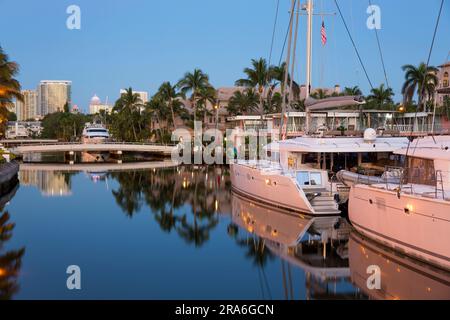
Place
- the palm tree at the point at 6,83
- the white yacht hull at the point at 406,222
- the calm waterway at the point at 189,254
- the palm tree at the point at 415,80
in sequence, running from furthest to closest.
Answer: the palm tree at the point at 415,80 → the palm tree at the point at 6,83 → the white yacht hull at the point at 406,222 → the calm waterway at the point at 189,254

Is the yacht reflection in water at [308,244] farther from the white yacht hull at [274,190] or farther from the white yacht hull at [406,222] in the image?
the white yacht hull at [406,222]

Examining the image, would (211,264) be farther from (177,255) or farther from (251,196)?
(251,196)

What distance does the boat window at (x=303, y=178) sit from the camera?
24.1 m

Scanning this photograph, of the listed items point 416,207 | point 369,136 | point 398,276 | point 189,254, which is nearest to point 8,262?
point 189,254

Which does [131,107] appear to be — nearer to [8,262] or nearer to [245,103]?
[245,103]

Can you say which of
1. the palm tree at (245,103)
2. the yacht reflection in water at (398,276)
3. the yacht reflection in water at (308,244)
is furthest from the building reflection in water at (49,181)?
the palm tree at (245,103)

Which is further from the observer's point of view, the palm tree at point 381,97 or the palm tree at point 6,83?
the palm tree at point 381,97

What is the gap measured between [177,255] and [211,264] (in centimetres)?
164

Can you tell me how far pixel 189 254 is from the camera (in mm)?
18016

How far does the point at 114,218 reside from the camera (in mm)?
25578

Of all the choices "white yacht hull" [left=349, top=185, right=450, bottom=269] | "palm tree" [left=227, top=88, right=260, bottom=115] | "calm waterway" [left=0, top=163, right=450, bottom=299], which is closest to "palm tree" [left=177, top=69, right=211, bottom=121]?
"palm tree" [left=227, top=88, right=260, bottom=115]

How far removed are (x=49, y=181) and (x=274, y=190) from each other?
23.2 metres

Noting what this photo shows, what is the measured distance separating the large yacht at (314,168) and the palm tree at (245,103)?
4598 centimetres
